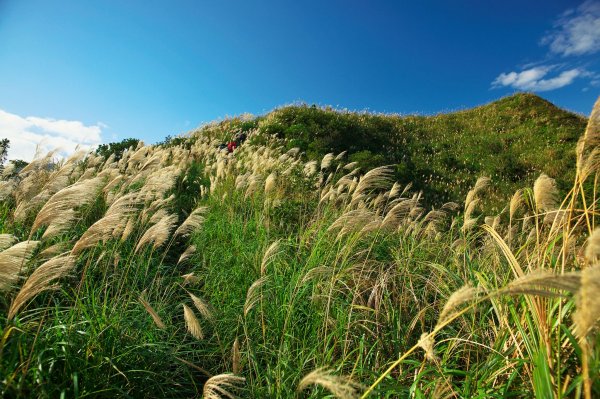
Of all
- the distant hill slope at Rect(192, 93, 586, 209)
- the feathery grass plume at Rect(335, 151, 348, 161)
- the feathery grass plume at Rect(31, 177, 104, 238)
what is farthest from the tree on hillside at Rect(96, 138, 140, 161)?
the feathery grass plume at Rect(31, 177, 104, 238)

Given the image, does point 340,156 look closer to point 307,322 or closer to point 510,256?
point 307,322

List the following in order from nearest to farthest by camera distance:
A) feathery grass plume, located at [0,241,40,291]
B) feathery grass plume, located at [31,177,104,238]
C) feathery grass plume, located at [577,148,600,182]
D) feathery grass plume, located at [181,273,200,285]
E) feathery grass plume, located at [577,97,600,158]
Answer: feathery grass plume, located at [0,241,40,291]
feathery grass plume, located at [577,97,600,158]
feathery grass plume, located at [577,148,600,182]
feathery grass plume, located at [31,177,104,238]
feathery grass plume, located at [181,273,200,285]

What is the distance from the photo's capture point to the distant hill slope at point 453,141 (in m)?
15.4

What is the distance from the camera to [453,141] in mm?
20922

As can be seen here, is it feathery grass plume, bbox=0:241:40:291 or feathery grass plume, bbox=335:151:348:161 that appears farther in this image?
feathery grass plume, bbox=335:151:348:161

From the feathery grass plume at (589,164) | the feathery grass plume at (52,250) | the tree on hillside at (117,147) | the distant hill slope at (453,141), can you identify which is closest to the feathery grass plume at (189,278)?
the feathery grass plume at (52,250)

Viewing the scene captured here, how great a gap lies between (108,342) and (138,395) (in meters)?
0.48

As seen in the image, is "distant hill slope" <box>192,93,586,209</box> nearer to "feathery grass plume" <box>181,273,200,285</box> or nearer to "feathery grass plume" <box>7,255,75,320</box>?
"feathery grass plume" <box>181,273,200,285</box>

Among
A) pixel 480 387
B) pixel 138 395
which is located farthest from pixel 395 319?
pixel 138 395

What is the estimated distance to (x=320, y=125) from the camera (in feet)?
60.7

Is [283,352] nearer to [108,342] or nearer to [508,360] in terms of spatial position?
[108,342]

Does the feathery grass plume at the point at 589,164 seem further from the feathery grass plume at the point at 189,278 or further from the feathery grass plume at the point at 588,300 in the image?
the feathery grass plume at the point at 189,278

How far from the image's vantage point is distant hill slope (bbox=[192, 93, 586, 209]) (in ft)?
50.4

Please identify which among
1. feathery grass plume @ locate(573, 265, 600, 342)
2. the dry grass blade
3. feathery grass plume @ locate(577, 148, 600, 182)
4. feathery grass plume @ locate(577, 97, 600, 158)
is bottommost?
the dry grass blade
